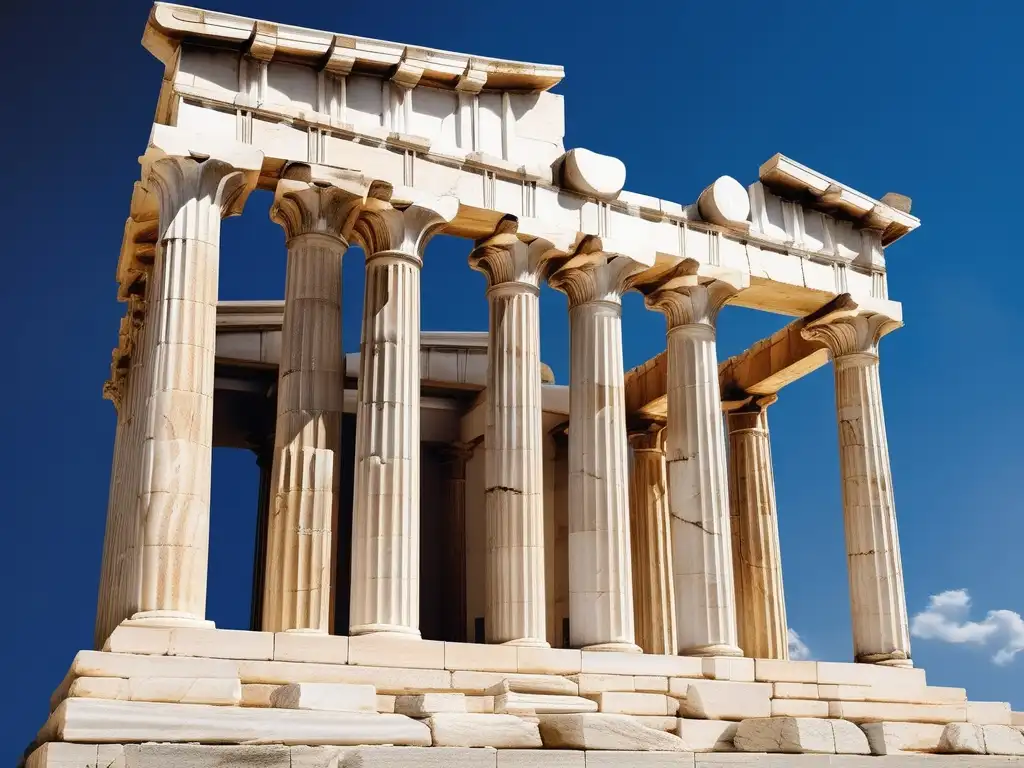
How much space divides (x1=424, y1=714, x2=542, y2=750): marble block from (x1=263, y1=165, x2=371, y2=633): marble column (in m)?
8.05

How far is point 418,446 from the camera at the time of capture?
3641cm

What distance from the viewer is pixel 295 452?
35.2 m

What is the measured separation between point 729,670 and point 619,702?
5.82 meters

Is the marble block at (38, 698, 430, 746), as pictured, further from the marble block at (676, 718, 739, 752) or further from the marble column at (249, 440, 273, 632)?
the marble column at (249, 440, 273, 632)

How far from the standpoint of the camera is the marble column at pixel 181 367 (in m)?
30.8

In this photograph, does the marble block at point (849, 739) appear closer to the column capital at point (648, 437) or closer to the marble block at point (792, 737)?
the marble block at point (792, 737)

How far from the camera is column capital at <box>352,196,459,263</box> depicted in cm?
3750

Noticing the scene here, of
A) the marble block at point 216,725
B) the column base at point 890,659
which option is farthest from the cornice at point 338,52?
the column base at point 890,659

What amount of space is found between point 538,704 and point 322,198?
1583 cm

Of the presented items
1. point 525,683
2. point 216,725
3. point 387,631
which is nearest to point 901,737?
point 525,683

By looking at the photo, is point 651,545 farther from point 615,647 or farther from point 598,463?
point 615,647

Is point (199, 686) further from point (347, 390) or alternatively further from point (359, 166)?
point (347, 390)

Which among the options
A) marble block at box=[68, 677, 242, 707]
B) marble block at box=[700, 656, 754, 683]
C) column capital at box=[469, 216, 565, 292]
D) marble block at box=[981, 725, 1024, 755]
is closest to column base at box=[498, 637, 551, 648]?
marble block at box=[700, 656, 754, 683]

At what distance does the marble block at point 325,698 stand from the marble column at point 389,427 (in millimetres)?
5838
